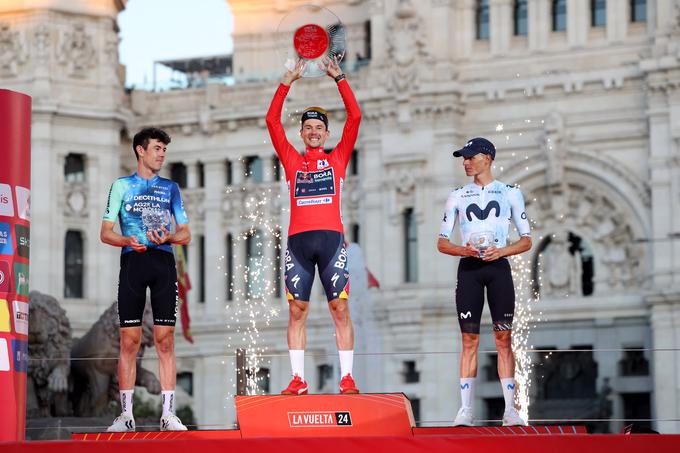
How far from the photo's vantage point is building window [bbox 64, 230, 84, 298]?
52.9 metres

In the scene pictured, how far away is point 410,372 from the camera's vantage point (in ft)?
164

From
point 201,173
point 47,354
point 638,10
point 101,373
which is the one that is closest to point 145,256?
point 47,354

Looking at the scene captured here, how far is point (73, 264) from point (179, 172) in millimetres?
4757

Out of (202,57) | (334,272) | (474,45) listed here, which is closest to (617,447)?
(334,272)

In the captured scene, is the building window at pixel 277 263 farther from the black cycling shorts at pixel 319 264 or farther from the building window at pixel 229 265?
the black cycling shorts at pixel 319 264

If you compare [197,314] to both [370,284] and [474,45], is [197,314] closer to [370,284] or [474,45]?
[370,284]

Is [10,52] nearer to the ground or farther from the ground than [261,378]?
farther from the ground

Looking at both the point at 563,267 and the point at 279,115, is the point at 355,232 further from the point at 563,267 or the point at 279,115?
the point at 279,115

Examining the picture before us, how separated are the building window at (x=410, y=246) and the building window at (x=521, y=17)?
19.9 feet

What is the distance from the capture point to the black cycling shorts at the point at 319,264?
1472 cm

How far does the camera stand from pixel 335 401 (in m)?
12.8

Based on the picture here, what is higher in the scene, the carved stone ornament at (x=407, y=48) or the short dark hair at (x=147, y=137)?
the carved stone ornament at (x=407, y=48)

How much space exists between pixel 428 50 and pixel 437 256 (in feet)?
19.5

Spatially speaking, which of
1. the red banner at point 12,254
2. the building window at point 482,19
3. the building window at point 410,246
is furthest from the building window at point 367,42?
the red banner at point 12,254
